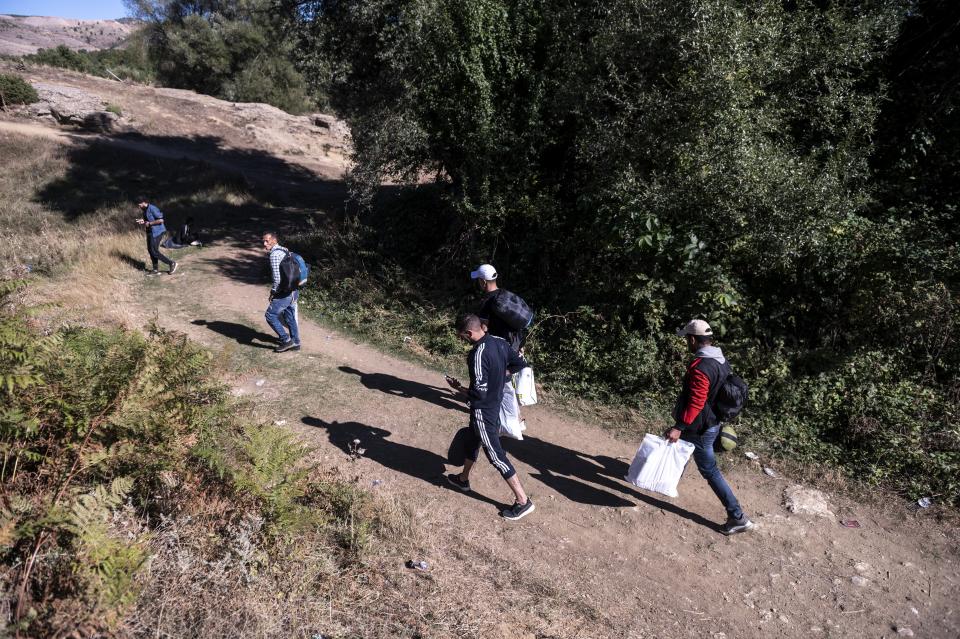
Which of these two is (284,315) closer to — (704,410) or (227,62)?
(704,410)

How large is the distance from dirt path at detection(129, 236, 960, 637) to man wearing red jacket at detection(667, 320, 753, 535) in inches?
13.7

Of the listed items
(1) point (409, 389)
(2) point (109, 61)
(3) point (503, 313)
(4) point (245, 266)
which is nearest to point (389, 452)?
(1) point (409, 389)

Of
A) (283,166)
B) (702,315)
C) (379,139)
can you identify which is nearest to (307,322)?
(379,139)

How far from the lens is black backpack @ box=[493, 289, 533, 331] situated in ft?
19.5

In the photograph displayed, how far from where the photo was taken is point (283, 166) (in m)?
24.9

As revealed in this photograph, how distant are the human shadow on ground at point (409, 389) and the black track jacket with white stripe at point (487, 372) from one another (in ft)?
7.45

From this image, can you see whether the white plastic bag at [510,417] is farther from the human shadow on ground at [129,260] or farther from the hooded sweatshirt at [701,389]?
the human shadow on ground at [129,260]

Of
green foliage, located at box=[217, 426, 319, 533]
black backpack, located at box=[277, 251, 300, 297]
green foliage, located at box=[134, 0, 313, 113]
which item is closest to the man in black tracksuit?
green foliage, located at box=[217, 426, 319, 533]

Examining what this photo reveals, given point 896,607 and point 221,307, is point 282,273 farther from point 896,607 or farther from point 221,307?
point 896,607

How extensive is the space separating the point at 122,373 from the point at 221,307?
575cm

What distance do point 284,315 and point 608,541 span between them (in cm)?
552

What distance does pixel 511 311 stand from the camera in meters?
5.94

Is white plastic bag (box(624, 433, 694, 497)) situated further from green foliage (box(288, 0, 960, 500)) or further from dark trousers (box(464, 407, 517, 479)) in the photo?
green foliage (box(288, 0, 960, 500))

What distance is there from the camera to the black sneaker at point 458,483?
17.4ft
